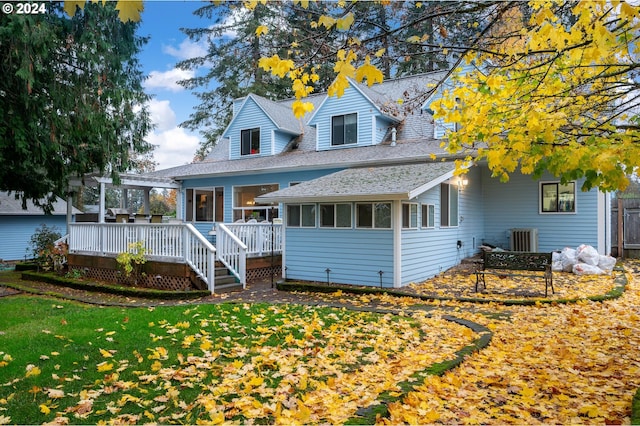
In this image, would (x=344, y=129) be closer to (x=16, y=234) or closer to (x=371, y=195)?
(x=371, y=195)

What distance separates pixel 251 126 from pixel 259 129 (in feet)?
1.63

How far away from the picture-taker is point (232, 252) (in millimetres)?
11086

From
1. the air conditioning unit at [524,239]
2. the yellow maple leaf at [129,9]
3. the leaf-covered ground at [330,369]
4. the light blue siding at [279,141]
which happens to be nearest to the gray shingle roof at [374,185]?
the leaf-covered ground at [330,369]

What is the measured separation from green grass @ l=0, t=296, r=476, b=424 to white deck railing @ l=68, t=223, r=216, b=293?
2582mm

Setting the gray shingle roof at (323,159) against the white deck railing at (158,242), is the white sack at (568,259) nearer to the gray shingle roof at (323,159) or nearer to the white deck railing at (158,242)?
the gray shingle roof at (323,159)

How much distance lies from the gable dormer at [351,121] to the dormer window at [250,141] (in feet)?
9.83

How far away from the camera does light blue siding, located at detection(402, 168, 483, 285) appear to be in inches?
410

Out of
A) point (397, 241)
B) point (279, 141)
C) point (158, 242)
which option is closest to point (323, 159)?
point (279, 141)

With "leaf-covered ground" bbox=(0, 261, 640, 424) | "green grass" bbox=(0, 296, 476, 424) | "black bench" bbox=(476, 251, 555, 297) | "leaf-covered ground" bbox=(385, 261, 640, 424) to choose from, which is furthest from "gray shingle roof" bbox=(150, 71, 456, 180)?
"green grass" bbox=(0, 296, 476, 424)

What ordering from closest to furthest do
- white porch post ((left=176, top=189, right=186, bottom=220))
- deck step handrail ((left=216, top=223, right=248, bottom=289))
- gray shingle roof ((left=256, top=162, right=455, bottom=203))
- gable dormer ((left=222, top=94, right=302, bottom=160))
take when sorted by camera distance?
1. gray shingle roof ((left=256, top=162, right=455, bottom=203))
2. deck step handrail ((left=216, top=223, right=248, bottom=289))
3. gable dormer ((left=222, top=94, right=302, bottom=160))
4. white porch post ((left=176, top=189, right=186, bottom=220))

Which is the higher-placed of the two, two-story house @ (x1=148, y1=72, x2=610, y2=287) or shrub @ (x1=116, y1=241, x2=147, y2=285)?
two-story house @ (x1=148, y1=72, x2=610, y2=287)

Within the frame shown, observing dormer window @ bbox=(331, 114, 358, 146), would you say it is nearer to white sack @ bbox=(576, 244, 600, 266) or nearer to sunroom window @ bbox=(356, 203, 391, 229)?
sunroom window @ bbox=(356, 203, 391, 229)

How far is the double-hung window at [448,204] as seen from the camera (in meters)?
12.4

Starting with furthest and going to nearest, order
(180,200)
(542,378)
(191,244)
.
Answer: (180,200), (191,244), (542,378)
